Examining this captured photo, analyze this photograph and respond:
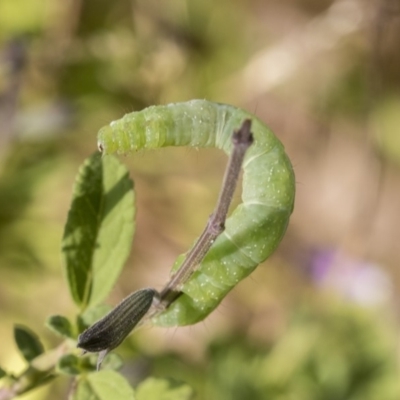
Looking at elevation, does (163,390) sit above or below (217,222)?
below

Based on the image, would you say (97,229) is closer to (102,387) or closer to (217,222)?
(102,387)

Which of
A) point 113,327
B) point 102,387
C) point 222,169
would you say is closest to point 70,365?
point 102,387

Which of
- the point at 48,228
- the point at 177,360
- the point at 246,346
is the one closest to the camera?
the point at 177,360

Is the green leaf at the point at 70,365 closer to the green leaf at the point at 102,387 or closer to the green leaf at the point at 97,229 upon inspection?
the green leaf at the point at 102,387

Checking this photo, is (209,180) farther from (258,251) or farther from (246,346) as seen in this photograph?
(258,251)

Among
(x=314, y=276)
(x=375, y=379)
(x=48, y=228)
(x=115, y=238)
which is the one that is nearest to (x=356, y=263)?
(x=314, y=276)

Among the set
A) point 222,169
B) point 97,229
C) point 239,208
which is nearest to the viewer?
point 239,208
